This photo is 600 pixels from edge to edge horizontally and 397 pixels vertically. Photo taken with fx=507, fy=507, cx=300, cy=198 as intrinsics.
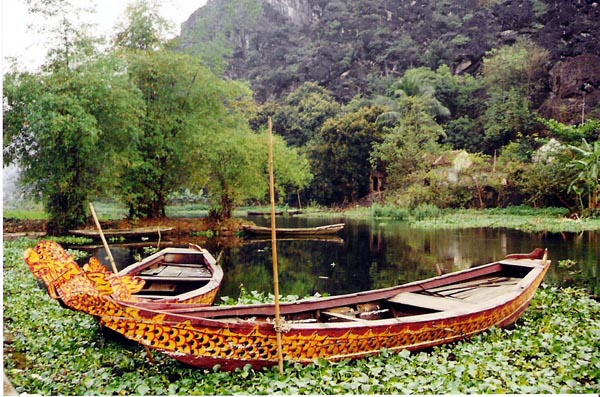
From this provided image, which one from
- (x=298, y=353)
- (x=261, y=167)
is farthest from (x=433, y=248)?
(x=298, y=353)

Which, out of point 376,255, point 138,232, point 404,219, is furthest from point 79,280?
point 376,255

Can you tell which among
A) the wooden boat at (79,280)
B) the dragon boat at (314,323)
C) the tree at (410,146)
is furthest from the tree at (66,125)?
the tree at (410,146)

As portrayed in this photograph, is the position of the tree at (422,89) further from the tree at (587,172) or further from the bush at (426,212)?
the tree at (587,172)

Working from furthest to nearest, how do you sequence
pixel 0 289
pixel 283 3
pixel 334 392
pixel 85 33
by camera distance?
1. pixel 283 3
2. pixel 85 33
3. pixel 0 289
4. pixel 334 392

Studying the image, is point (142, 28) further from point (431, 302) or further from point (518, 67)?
point (431, 302)

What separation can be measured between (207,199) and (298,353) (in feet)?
11.3

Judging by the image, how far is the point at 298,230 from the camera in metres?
6.42

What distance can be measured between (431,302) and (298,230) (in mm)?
3295

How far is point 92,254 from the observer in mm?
4594

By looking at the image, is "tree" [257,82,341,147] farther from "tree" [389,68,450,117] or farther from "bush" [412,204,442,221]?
"bush" [412,204,442,221]

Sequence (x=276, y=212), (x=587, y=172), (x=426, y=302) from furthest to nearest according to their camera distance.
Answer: (x=276, y=212) → (x=587, y=172) → (x=426, y=302)

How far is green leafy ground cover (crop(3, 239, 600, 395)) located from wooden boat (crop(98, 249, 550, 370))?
69 millimetres

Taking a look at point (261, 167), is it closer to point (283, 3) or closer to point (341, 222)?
point (341, 222)

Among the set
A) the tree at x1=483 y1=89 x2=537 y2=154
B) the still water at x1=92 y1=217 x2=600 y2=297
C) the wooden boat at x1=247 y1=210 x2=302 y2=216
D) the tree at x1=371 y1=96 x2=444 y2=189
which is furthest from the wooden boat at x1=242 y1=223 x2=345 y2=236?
the tree at x1=483 y1=89 x2=537 y2=154
